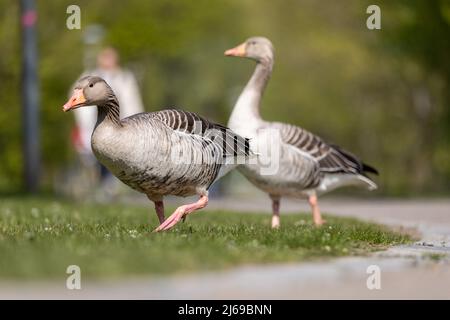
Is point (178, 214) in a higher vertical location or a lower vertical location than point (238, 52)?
lower

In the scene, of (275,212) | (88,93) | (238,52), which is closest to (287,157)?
(275,212)

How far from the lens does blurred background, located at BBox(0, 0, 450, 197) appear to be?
2600 centimetres

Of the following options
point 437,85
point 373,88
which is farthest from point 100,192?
point 373,88

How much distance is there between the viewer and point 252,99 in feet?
37.1

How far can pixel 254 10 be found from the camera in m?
52.3

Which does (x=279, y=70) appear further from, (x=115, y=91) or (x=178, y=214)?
(x=178, y=214)

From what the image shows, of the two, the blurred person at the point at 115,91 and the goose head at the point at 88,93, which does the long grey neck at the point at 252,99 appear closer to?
the goose head at the point at 88,93

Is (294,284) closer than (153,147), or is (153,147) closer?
(294,284)

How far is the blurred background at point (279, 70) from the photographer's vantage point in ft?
85.3

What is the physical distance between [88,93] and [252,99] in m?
3.12

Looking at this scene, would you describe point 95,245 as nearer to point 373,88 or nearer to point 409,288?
point 409,288

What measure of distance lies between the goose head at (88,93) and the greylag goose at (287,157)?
2.43m

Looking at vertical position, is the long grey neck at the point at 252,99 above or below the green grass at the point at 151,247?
above

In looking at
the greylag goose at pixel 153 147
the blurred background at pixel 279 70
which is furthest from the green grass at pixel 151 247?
the blurred background at pixel 279 70
